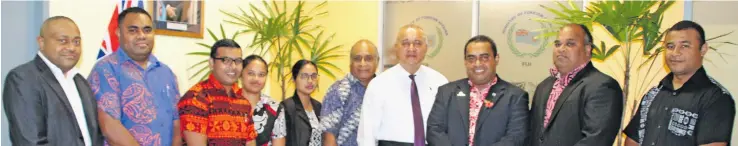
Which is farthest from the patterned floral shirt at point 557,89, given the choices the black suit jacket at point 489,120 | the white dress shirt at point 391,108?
the white dress shirt at point 391,108

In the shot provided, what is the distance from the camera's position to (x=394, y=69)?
4.02 metres

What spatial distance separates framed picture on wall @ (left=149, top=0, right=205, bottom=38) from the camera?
539 cm

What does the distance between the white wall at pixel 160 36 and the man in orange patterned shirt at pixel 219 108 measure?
1.34m

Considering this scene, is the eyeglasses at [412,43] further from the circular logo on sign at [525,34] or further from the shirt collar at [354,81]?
the circular logo on sign at [525,34]

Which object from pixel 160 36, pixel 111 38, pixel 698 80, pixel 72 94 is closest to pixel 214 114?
pixel 72 94

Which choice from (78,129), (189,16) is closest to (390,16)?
(189,16)

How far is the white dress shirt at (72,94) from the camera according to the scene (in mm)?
3189

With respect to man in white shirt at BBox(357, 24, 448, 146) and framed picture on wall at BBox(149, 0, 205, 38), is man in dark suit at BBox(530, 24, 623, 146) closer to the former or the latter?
man in white shirt at BBox(357, 24, 448, 146)

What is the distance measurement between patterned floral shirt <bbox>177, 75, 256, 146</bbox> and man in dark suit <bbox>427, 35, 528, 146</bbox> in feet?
3.36

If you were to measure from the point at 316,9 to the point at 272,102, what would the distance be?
2604 mm

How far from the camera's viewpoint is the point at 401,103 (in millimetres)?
3947

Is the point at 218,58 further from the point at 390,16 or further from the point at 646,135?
the point at 390,16

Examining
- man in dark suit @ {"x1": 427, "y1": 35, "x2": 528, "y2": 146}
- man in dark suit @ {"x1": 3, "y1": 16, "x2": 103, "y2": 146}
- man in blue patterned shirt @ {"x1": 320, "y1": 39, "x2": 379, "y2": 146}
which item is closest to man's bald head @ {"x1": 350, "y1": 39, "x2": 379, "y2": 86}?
man in blue patterned shirt @ {"x1": 320, "y1": 39, "x2": 379, "y2": 146}

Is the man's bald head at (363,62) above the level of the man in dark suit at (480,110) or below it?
above
